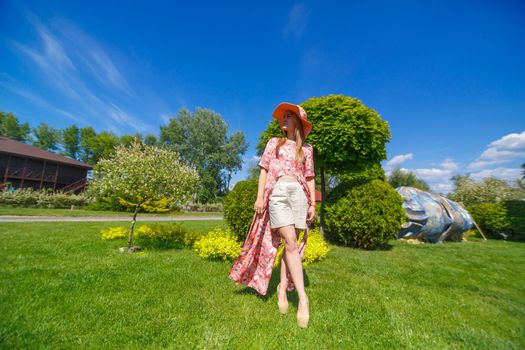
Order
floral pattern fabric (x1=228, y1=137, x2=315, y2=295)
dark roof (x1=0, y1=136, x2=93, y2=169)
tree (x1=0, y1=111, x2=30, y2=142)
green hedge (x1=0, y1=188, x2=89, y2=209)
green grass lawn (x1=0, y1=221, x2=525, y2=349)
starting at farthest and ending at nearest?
1. tree (x1=0, y1=111, x2=30, y2=142)
2. dark roof (x1=0, y1=136, x2=93, y2=169)
3. green hedge (x1=0, y1=188, x2=89, y2=209)
4. floral pattern fabric (x1=228, y1=137, x2=315, y2=295)
5. green grass lawn (x1=0, y1=221, x2=525, y2=349)

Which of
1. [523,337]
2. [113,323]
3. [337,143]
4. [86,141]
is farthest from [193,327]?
[86,141]

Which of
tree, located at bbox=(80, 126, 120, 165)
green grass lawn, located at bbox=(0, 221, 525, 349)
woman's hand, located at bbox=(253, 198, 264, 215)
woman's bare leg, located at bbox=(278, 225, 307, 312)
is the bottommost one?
green grass lawn, located at bbox=(0, 221, 525, 349)

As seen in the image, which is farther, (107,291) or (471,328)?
(107,291)

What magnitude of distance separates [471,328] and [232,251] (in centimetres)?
410

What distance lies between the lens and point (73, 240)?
655 cm

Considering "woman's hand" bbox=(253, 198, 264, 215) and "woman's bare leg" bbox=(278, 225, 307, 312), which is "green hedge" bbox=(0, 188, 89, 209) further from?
"woman's bare leg" bbox=(278, 225, 307, 312)

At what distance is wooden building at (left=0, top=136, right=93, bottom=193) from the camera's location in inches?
1022

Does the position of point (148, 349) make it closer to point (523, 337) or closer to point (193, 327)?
point (193, 327)

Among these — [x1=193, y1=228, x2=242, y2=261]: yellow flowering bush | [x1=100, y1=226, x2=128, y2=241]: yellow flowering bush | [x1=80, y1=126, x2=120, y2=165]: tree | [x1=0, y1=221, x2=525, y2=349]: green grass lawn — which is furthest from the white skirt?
[x1=80, y1=126, x2=120, y2=165]: tree

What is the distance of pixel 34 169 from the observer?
28.7m

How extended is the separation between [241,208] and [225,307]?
403 cm

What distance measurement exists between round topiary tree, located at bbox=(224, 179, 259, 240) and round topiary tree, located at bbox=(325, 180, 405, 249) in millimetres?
2860

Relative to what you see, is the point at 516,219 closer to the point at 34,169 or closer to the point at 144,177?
the point at 144,177

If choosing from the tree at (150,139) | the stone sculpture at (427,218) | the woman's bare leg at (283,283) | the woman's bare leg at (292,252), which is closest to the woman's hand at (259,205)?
the woman's bare leg at (292,252)
